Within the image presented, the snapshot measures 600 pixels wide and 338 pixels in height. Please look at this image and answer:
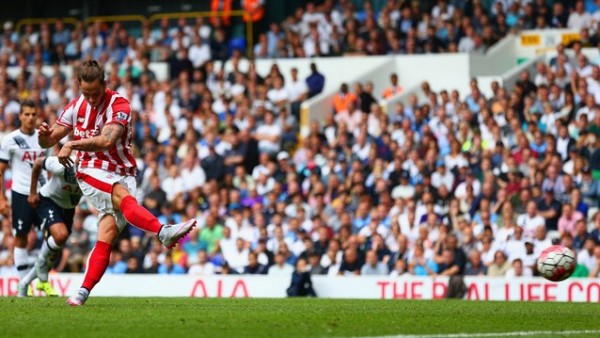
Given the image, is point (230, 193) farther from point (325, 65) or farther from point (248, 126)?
point (325, 65)

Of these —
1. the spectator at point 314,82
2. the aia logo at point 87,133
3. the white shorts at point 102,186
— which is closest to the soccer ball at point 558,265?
the white shorts at point 102,186

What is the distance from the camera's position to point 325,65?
29312mm

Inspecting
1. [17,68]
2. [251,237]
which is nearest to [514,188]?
[251,237]

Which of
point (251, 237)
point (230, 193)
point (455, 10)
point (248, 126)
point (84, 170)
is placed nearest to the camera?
point (84, 170)

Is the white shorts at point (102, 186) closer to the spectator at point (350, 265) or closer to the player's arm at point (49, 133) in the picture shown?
the player's arm at point (49, 133)

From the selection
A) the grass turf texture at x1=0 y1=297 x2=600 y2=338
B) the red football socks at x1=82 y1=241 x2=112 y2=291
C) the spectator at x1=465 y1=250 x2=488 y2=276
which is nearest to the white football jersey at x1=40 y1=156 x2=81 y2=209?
the grass turf texture at x1=0 y1=297 x2=600 y2=338

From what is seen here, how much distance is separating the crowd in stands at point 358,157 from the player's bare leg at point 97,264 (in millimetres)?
9028

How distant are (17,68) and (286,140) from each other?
8.73 meters

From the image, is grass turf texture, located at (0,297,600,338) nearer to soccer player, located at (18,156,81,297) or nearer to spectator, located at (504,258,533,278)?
soccer player, located at (18,156,81,297)

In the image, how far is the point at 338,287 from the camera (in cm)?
1975

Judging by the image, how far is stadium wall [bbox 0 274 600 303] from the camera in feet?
61.4

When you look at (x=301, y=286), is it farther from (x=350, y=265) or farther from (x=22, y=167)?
(x=22, y=167)

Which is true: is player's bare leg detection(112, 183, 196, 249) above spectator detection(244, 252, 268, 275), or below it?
above

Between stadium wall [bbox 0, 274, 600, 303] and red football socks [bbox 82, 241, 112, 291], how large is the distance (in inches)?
278
